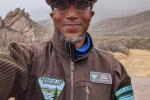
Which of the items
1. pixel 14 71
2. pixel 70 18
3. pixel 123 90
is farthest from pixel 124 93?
pixel 14 71

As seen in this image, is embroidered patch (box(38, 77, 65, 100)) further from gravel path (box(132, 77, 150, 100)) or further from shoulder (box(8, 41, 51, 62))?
gravel path (box(132, 77, 150, 100))

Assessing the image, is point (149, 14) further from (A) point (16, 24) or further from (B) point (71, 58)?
(B) point (71, 58)

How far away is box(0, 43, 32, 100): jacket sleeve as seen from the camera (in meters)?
2.36

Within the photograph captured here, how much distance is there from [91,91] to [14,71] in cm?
57

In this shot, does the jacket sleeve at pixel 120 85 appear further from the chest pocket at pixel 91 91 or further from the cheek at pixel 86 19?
the cheek at pixel 86 19

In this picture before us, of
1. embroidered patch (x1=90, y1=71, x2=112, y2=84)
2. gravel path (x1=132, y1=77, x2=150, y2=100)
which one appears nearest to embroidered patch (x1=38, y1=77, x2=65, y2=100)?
embroidered patch (x1=90, y1=71, x2=112, y2=84)

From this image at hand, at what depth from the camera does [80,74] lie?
2791 millimetres

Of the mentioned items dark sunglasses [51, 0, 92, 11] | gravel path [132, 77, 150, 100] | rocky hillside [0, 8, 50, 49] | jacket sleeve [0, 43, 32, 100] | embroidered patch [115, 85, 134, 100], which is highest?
dark sunglasses [51, 0, 92, 11]

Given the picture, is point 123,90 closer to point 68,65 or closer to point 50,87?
point 68,65

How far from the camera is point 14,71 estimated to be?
2.39 metres

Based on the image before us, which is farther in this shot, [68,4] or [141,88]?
[141,88]

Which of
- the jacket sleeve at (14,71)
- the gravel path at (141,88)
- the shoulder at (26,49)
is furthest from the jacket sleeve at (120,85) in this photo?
the gravel path at (141,88)

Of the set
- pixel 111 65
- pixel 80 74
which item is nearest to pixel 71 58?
pixel 80 74

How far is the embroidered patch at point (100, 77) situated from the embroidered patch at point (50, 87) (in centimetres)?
20
